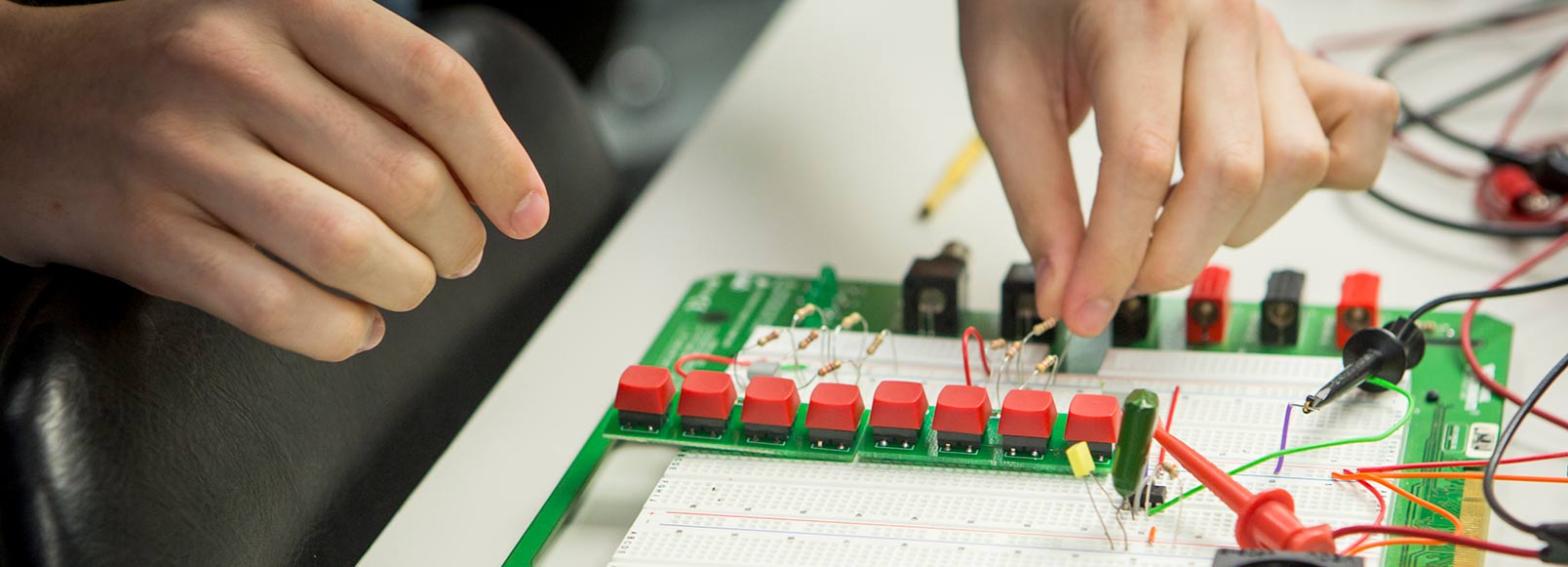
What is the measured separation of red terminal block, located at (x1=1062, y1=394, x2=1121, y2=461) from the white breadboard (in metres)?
0.03

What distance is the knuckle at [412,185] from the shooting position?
2.58 feet

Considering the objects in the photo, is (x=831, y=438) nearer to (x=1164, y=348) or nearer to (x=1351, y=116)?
(x=1164, y=348)

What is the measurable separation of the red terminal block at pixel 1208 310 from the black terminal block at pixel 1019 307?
11 cm

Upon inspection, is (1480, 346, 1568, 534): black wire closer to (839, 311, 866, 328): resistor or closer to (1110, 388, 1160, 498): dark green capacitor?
(1110, 388, 1160, 498): dark green capacitor

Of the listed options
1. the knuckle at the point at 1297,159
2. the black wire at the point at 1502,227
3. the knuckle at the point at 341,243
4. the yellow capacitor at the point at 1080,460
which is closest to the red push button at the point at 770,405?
the yellow capacitor at the point at 1080,460

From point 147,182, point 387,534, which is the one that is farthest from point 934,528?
point 147,182

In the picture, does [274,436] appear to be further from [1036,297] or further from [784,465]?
[1036,297]

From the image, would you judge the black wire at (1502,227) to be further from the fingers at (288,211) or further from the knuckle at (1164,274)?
the fingers at (288,211)

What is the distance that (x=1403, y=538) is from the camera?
2.64 feet

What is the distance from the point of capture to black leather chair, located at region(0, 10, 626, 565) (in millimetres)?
753

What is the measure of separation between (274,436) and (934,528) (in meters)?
0.47

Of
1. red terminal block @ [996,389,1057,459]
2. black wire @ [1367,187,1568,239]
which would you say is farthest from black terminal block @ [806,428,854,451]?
black wire @ [1367,187,1568,239]

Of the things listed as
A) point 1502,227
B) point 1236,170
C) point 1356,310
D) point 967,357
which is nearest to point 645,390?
point 967,357

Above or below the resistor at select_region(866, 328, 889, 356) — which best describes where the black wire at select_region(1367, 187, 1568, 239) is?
above
